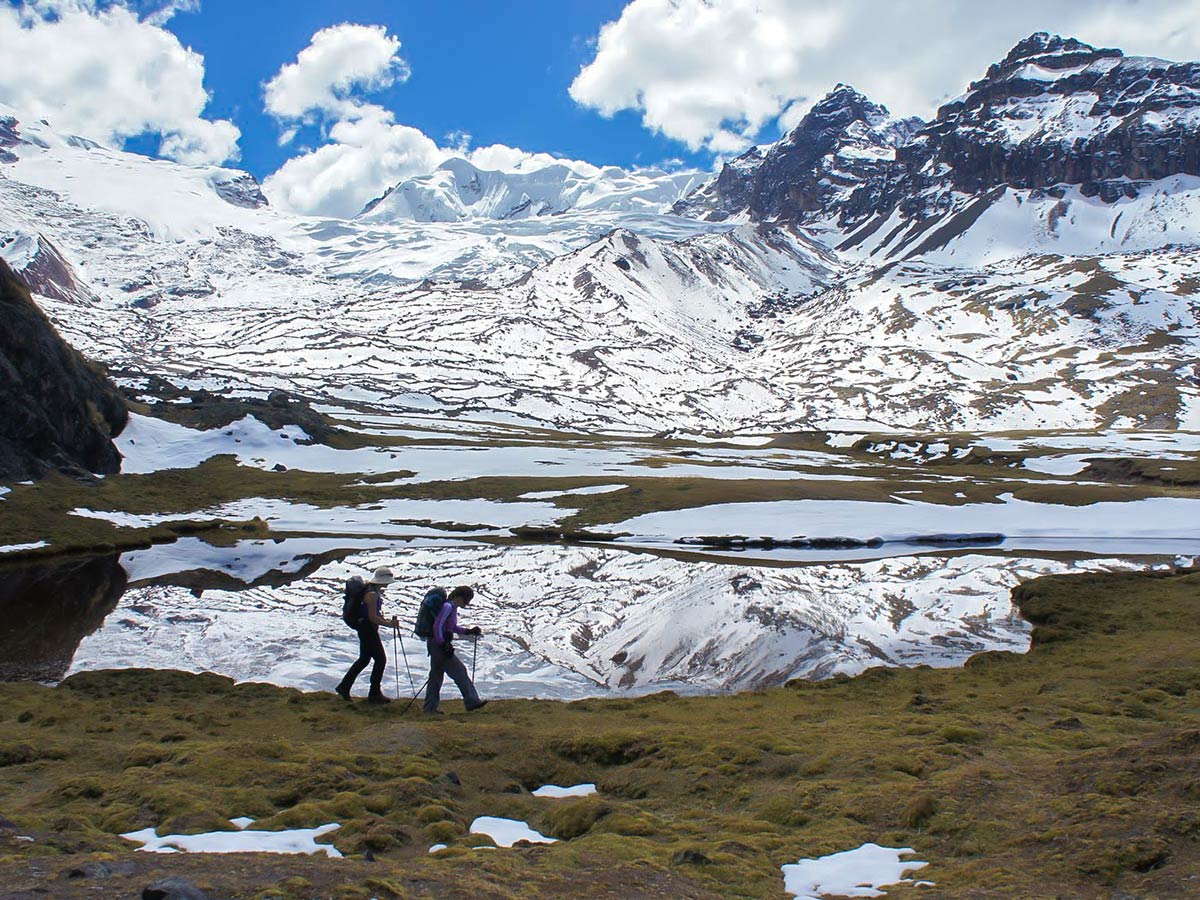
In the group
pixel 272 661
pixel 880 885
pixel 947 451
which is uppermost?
pixel 947 451

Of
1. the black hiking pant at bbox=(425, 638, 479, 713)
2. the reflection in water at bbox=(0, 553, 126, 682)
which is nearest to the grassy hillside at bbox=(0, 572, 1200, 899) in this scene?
the black hiking pant at bbox=(425, 638, 479, 713)

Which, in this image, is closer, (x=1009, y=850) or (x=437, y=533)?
(x=1009, y=850)

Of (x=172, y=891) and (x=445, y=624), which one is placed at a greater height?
(x=445, y=624)

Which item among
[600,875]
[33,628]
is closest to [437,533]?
[33,628]

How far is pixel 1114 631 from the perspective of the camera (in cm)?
3253

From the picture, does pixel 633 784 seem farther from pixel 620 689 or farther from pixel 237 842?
pixel 620 689

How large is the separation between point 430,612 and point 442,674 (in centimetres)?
171

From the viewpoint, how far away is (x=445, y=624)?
843 inches

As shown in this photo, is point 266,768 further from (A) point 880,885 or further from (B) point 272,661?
(B) point 272,661

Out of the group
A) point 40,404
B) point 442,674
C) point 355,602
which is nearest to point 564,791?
point 442,674

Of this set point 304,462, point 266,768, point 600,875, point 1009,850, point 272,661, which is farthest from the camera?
point 304,462

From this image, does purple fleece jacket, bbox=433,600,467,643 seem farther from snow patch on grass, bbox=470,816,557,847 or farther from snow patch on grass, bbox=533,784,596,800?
snow patch on grass, bbox=470,816,557,847

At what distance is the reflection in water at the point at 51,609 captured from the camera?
98.6ft

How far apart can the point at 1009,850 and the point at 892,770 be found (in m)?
4.30
